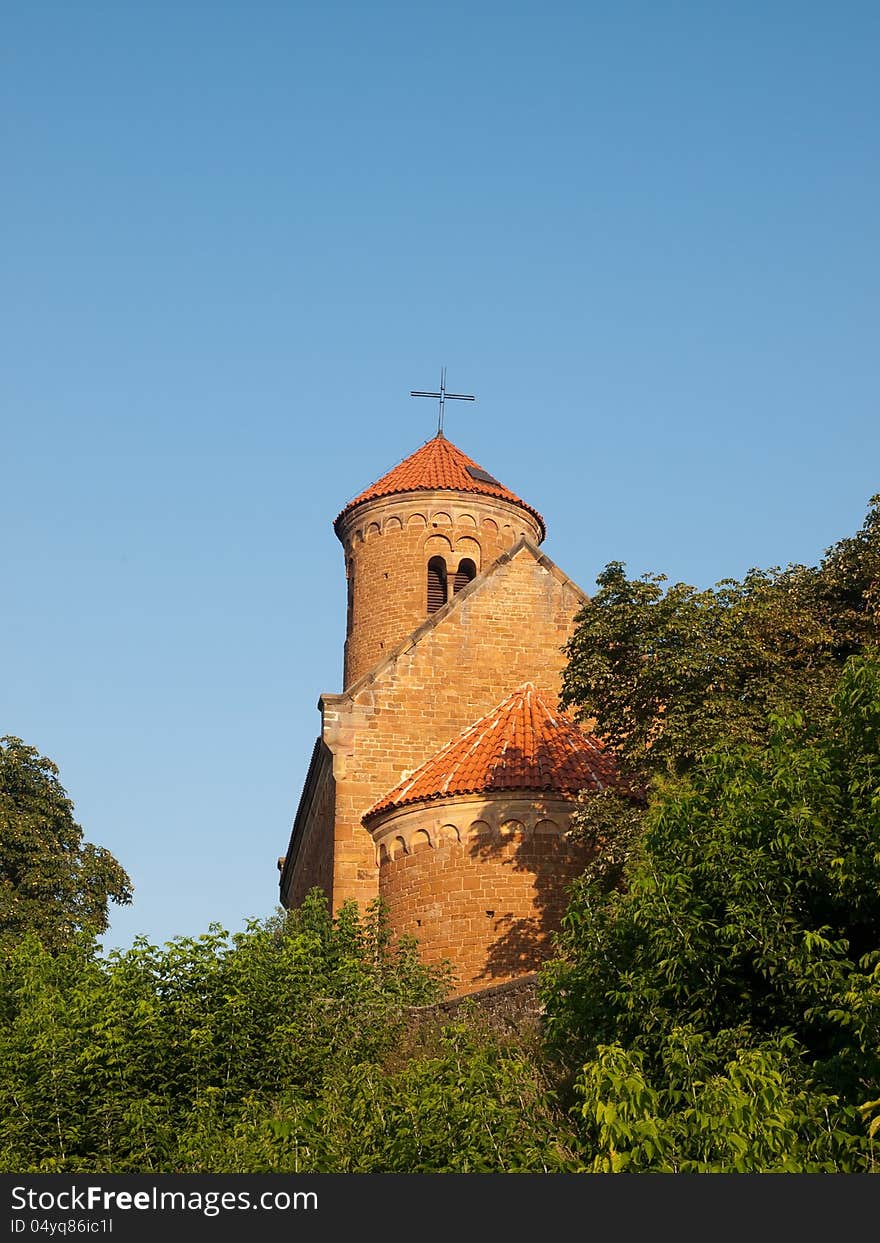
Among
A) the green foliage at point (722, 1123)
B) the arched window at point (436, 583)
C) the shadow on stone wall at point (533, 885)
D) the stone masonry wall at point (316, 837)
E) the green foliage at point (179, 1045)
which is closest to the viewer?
the green foliage at point (722, 1123)

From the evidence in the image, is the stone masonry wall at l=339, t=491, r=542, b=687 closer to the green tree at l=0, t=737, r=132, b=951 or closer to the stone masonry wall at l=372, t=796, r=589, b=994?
the green tree at l=0, t=737, r=132, b=951

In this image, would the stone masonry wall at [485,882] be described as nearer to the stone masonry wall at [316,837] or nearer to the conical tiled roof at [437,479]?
the stone masonry wall at [316,837]

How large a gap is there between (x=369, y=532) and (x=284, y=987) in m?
17.8

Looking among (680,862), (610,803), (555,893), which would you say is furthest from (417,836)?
(680,862)

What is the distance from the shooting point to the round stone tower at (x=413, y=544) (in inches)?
1330

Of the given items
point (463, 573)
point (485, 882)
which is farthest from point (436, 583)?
point (485, 882)

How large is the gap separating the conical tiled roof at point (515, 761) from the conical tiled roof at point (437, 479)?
9.90m

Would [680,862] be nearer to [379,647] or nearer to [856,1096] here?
[856,1096]

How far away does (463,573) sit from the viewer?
34062 millimetres

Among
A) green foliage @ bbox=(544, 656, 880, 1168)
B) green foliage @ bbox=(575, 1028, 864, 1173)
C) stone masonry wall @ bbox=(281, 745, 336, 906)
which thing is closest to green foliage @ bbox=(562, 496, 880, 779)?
green foliage @ bbox=(544, 656, 880, 1168)

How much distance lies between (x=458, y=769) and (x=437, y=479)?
12615mm

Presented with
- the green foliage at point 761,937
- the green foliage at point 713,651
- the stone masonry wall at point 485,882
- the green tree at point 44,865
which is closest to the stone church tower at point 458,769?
the stone masonry wall at point 485,882

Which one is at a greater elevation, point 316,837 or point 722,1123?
point 316,837

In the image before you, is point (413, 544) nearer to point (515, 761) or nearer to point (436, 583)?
point (436, 583)
